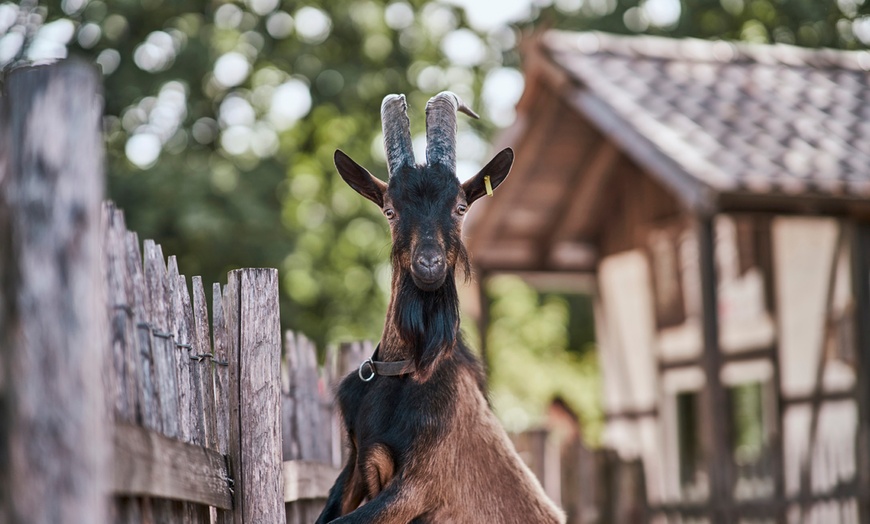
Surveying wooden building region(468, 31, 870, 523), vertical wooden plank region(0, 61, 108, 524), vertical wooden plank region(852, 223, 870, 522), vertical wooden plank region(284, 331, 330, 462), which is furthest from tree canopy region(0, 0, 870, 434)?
vertical wooden plank region(0, 61, 108, 524)

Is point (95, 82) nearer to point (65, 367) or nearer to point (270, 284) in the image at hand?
point (65, 367)

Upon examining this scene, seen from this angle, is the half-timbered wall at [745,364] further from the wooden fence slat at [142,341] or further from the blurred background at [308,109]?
the wooden fence slat at [142,341]

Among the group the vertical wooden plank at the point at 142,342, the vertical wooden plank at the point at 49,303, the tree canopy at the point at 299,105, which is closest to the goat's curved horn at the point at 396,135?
Answer: the vertical wooden plank at the point at 142,342

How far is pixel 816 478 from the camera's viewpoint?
32.8 feet

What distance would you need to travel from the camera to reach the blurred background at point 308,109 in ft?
55.1

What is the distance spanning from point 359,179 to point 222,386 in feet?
3.73

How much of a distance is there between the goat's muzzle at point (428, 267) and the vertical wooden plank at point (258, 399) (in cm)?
50

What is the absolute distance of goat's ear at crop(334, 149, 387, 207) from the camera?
4.77 m

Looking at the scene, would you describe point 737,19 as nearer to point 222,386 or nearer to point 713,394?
point 713,394

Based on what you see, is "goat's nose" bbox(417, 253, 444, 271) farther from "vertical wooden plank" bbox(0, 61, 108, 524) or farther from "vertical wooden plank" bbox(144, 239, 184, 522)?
"vertical wooden plank" bbox(0, 61, 108, 524)

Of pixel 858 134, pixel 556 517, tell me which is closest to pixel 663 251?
pixel 858 134

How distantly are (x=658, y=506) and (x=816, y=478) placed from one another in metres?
1.75

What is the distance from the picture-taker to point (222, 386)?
411cm

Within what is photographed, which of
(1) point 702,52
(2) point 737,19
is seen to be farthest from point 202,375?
(2) point 737,19
